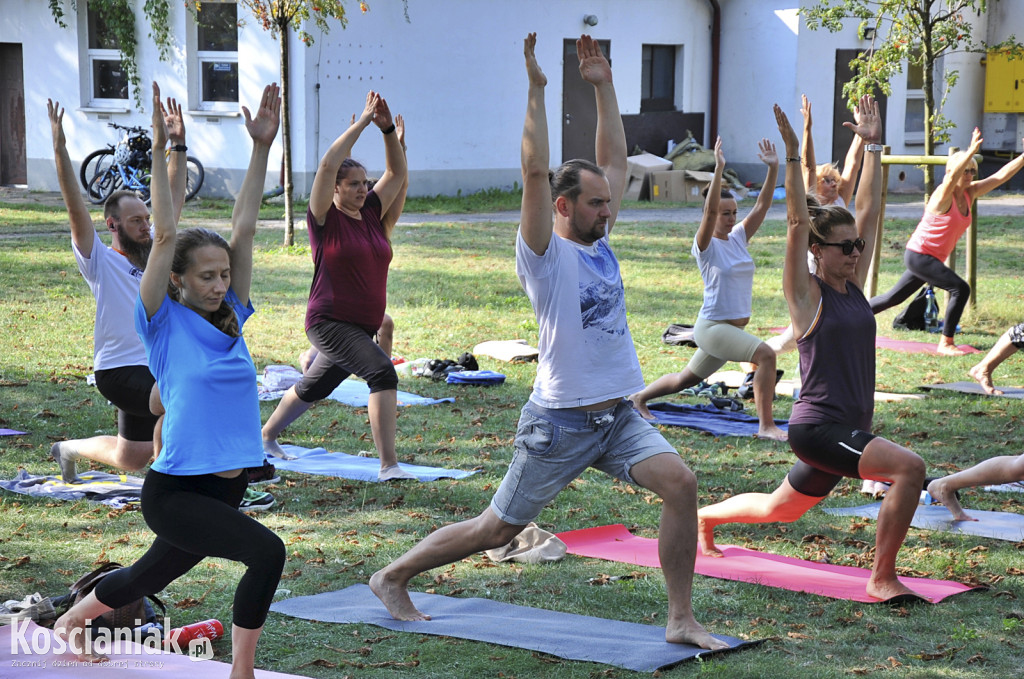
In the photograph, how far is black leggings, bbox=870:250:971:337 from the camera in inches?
460

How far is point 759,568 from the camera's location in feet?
19.1

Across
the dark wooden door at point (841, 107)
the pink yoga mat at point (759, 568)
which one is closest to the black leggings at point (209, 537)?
the pink yoga mat at point (759, 568)

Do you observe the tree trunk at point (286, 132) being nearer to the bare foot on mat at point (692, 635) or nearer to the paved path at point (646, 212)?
the paved path at point (646, 212)

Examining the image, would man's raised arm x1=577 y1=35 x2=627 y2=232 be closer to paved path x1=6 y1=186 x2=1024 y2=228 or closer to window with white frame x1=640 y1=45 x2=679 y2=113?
paved path x1=6 y1=186 x2=1024 y2=228

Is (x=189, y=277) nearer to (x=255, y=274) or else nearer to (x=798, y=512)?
(x=798, y=512)

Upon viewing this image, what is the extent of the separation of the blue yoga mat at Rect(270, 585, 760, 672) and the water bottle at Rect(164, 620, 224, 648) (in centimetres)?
36

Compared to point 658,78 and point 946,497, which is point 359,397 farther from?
point 658,78

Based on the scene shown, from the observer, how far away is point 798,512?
5637mm

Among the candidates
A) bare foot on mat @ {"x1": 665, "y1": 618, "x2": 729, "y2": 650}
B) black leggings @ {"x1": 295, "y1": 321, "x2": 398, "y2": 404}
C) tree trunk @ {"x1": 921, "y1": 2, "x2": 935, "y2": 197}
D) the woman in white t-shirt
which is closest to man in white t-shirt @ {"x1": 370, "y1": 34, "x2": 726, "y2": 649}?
bare foot on mat @ {"x1": 665, "y1": 618, "x2": 729, "y2": 650}

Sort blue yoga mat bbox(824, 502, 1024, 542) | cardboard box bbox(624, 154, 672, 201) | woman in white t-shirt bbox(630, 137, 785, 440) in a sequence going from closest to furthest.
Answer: blue yoga mat bbox(824, 502, 1024, 542) < woman in white t-shirt bbox(630, 137, 785, 440) < cardboard box bbox(624, 154, 672, 201)

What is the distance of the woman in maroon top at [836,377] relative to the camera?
203 inches

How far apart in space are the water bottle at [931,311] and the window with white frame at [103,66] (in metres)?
16.6

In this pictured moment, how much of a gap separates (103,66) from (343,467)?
1876 centimetres

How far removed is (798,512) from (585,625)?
1259 mm
